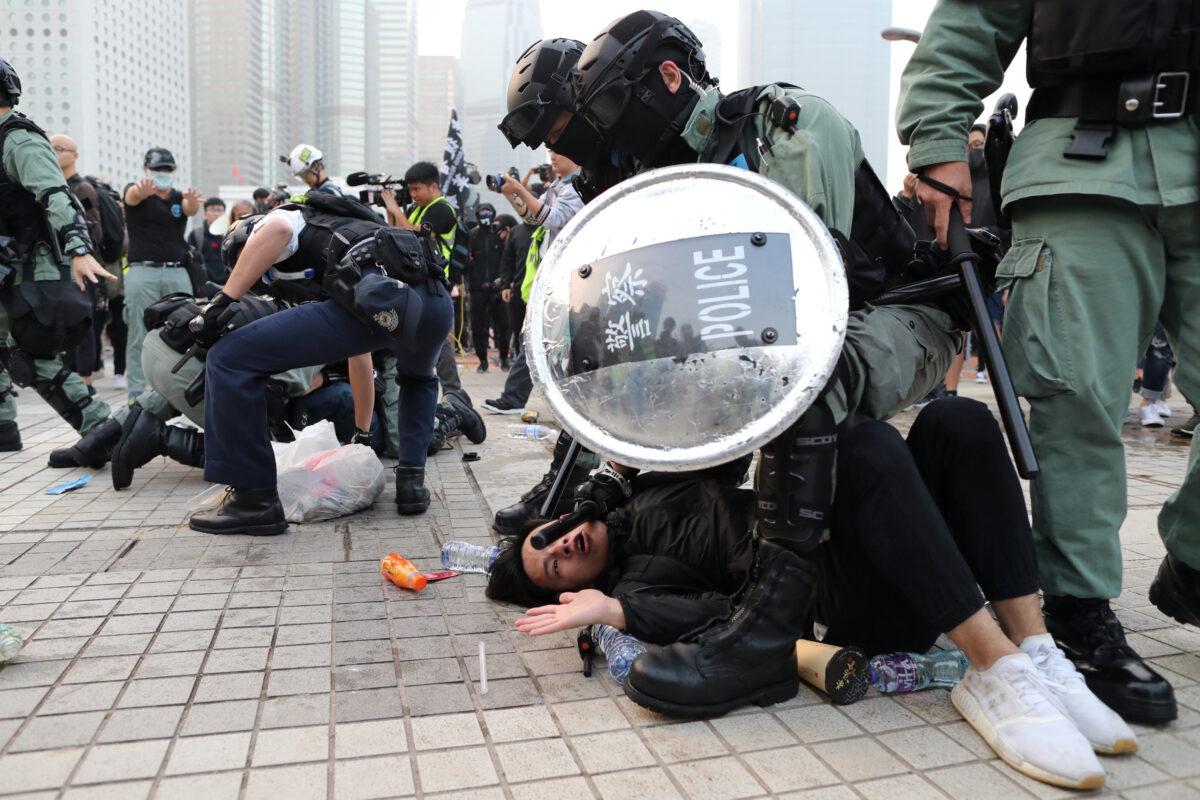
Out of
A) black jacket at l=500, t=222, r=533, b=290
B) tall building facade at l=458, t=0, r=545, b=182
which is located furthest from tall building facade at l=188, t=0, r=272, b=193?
black jacket at l=500, t=222, r=533, b=290

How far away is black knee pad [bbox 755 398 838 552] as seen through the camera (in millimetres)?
1957

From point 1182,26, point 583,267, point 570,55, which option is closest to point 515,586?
point 583,267

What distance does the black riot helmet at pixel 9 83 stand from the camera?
496cm

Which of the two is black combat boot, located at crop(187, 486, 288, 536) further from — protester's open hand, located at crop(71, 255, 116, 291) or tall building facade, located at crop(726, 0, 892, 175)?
tall building facade, located at crop(726, 0, 892, 175)

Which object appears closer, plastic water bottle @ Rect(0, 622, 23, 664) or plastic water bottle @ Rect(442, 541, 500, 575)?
plastic water bottle @ Rect(0, 622, 23, 664)

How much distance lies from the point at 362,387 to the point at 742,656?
324cm

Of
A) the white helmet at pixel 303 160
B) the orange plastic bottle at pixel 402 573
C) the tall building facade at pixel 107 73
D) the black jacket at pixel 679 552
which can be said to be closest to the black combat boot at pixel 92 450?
the white helmet at pixel 303 160

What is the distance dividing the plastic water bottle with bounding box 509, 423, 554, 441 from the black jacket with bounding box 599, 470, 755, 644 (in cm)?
335

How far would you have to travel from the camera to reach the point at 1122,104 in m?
2.06

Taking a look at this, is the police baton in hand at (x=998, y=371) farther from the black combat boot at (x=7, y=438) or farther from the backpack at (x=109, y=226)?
the backpack at (x=109, y=226)

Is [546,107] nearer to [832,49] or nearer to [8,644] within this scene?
[8,644]

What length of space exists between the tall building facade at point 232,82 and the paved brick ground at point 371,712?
89.1 meters

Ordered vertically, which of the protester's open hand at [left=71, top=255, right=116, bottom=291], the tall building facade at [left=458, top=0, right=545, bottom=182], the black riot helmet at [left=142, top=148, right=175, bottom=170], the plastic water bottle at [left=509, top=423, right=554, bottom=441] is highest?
the tall building facade at [left=458, top=0, right=545, bottom=182]

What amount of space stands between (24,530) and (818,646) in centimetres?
330
